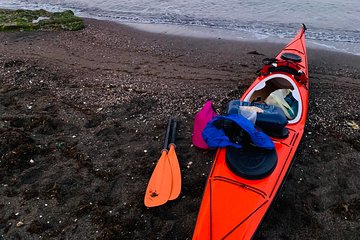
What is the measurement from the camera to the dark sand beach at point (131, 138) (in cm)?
412

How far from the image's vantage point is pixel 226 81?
7406 mm

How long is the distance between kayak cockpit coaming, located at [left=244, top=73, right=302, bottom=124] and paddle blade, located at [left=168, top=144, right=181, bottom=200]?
1562 mm

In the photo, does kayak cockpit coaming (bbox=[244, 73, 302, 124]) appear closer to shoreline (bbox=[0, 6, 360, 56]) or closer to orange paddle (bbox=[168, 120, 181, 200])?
orange paddle (bbox=[168, 120, 181, 200])

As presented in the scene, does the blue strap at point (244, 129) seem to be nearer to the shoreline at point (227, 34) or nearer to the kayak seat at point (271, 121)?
the kayak seat at point (271, 121)

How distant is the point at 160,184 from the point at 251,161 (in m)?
1.27

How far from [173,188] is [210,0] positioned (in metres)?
11.2

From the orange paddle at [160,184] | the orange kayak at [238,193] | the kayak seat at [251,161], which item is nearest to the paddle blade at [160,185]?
the orange paddle at [160,184]

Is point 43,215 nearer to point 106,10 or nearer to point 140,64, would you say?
point 140,64

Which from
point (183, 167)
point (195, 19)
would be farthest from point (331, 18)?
point (183, 167)

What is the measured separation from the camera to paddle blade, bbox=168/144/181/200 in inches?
173

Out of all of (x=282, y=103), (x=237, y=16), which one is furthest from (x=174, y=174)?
(x=237, y=16)

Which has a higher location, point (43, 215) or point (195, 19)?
point (195, 19)

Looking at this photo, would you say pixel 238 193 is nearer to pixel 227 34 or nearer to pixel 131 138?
pixel 131 138

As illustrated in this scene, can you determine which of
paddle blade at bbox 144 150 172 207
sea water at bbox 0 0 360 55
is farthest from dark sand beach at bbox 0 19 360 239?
sea water at bbox 0 0 360 55
